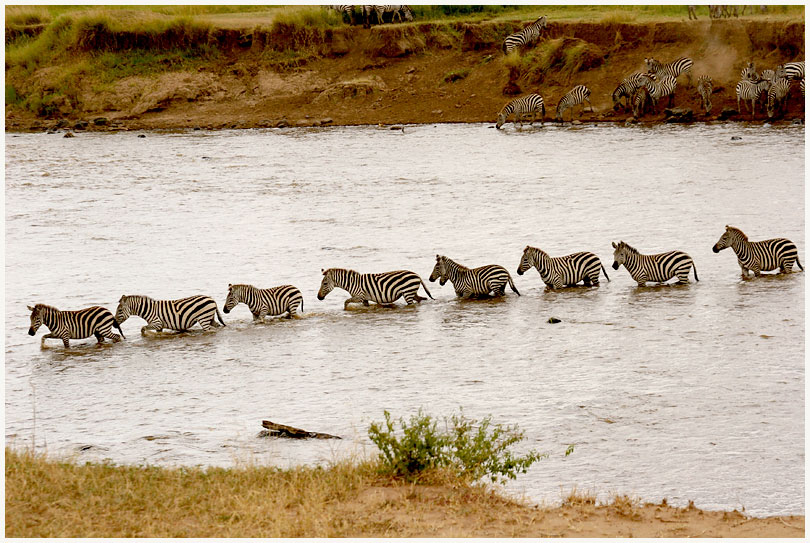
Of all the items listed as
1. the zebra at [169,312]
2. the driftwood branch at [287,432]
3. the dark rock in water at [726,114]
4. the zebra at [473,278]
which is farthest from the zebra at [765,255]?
the dark rock in water at [726,114]

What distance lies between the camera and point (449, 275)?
14.2 meters

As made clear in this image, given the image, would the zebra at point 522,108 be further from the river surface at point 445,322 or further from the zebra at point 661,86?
the river surface at point 445,322

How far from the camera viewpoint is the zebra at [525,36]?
3281 centimetres

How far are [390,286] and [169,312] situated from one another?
276cm

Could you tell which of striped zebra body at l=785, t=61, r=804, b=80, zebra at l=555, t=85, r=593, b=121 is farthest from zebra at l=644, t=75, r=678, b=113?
striped zebra body at l=785, t=61, r=804, b=80

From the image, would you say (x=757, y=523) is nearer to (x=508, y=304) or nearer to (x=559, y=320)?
(x=559, y=320)

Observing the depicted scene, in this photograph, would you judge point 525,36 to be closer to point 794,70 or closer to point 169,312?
point 794,70

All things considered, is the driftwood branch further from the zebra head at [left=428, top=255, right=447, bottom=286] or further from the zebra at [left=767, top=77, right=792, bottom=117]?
the zebra at [left=767, top=77, right=792, bottom=117]

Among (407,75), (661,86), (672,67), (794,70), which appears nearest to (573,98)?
(661,86)

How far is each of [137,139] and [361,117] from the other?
21.5 feet

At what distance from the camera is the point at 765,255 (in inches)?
567

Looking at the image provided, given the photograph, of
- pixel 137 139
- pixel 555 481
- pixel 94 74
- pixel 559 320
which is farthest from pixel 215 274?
pixel 94 74

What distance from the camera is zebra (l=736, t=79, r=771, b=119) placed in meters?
27.6

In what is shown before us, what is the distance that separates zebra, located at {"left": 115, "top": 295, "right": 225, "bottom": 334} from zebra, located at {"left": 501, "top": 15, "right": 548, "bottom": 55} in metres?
22.1
